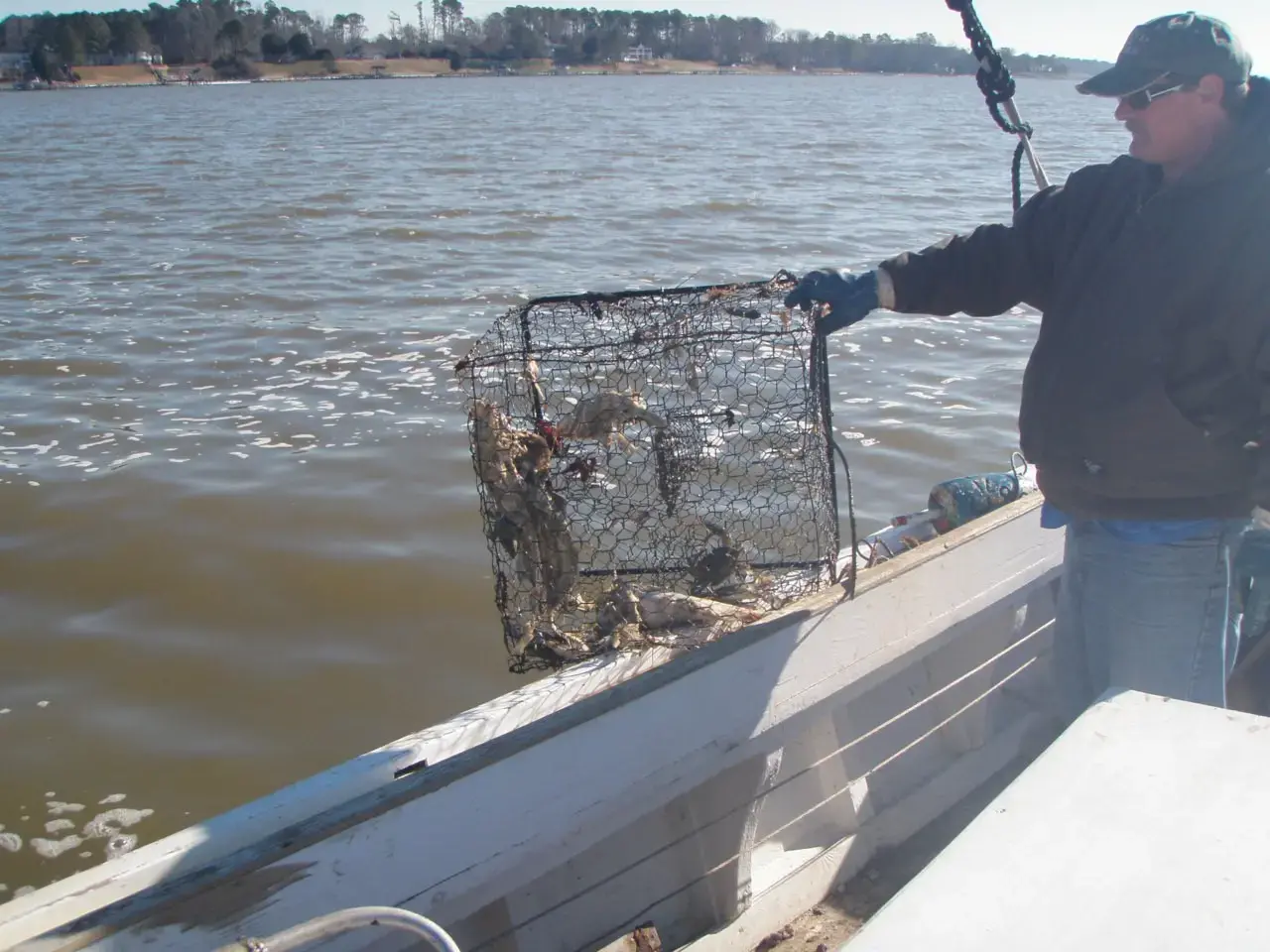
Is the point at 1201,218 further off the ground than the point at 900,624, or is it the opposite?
the point at 1201,218

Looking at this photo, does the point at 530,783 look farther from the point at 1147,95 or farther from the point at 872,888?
the point at 1147,95

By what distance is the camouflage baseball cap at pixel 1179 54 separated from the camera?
7.36 ft

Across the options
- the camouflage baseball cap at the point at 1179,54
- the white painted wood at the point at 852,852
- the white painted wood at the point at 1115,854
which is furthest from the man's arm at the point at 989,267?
the white painted wood at the point at 852,852

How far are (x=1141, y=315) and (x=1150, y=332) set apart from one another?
0.04 metres

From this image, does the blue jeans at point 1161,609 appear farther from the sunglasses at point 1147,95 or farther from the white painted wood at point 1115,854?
the sunglasses at point 1147,95

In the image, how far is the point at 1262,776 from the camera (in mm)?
1699

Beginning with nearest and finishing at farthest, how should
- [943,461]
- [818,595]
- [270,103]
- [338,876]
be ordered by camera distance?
[338,876] → [818,595] → [943,461] → [270,103]

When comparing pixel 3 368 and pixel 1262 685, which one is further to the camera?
pixel 3 368

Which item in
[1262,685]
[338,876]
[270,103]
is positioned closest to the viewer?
[338,876]

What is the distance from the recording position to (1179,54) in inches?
88.7

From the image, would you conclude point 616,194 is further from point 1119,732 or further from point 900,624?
point 1119,732

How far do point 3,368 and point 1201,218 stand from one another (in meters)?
8.65

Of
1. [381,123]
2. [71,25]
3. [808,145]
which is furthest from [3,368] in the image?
[71,25]

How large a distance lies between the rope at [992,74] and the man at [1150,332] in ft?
1.90
